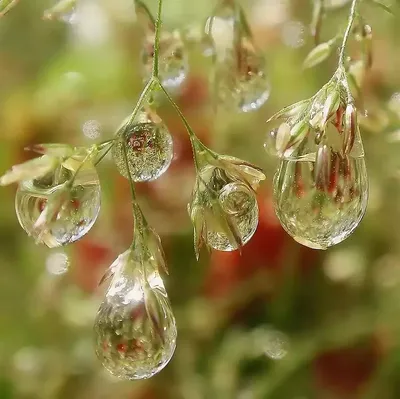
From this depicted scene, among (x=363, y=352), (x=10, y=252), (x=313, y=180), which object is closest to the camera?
(x=313, y=180)

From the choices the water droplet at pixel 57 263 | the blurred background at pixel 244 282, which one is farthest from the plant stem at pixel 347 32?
the water droplet at pixel 57 263

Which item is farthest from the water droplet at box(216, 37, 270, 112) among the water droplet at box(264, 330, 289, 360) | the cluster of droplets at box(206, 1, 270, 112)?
the water droplet at box(264, 330, 289, 360)

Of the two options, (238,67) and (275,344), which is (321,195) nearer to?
(238,67)

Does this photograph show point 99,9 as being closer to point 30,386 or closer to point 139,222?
point 30,386

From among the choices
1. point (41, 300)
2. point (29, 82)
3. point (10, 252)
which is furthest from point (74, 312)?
point (29, 82)

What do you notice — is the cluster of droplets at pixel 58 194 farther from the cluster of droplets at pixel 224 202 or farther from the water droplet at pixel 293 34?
the water droplet at pixel 293 34
